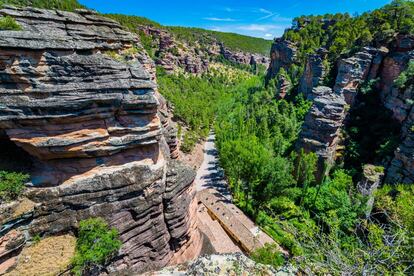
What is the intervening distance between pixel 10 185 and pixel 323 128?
3771 centimetres

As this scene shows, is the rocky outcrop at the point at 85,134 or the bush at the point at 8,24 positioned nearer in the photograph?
the bush at the point at 8,24

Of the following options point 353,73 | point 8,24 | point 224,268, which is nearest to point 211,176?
point 224,268

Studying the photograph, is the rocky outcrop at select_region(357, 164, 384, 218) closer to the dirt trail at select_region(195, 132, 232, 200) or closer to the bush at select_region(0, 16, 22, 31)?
the dirt trail at select_region(195, 132, 232, 200)

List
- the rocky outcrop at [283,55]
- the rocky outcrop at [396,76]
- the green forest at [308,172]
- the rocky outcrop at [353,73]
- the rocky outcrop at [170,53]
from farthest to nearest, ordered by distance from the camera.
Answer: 1. the rocky outcrop at [170,53]
2. the rocky outcrop at [283,55]
3. the rocky outcrop at [353,73]
4. the rocky outcrop at [396,76]
5. the green forest at [308,172]

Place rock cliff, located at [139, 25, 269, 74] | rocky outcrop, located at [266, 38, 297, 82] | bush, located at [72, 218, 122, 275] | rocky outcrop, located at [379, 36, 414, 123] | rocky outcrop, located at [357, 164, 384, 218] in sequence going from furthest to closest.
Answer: rock cliff, located at [139, 25, 269, 74] → rocky outcrop, located at [266, 38, 297, 82] → rocky outcrop, located at [379, 36, 414, 123] → rocky outcrop, located at [357, 164, 384, 218] → bush, located at [72, 218, 122, 275]

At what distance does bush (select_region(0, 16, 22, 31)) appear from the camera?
1300cm

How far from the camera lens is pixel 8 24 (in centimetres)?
1321

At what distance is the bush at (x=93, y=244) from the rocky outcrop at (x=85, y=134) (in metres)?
0.90

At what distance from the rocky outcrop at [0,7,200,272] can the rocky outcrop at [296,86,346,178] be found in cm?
2687

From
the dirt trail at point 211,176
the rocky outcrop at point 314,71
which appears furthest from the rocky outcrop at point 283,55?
the dirt trail at point 211,176

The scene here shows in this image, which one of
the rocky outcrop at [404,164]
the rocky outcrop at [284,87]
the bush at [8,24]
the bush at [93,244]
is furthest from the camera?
the rocky outcrop at [284,87]

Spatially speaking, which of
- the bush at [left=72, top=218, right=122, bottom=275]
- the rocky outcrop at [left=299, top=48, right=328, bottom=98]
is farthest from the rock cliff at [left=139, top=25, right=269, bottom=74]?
the bush at [left=72, top=218, right=122, bottom=275]

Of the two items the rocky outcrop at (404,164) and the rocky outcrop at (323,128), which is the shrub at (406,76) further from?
the rocky outcrop at (323,128)

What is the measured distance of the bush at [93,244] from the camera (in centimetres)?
1362
